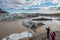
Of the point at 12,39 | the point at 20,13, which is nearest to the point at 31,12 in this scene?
the point at 20,13

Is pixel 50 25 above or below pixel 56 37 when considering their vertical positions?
above

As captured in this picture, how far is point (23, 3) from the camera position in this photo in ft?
7.63

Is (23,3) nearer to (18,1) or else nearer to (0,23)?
(18,1)

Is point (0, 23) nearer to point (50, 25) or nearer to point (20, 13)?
point (20, 13)

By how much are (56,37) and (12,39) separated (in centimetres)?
74

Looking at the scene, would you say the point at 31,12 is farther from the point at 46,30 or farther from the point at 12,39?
the point at 12,39

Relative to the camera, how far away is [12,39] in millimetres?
2248

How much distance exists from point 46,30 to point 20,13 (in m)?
0.53

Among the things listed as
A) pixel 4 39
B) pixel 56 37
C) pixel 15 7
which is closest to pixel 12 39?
pixel 4 39

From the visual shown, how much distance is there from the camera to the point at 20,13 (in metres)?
2.32

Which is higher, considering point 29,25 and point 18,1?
point 18,1

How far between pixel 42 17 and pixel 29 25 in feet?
0.88

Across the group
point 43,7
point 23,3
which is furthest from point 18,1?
point 43,7

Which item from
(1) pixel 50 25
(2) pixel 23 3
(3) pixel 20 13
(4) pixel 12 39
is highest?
(2) pixel 23 3
